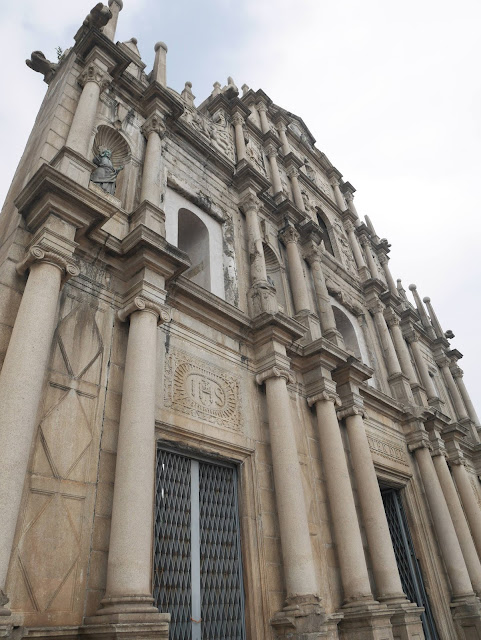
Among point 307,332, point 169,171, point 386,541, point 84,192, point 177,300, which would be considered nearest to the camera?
point 84,192

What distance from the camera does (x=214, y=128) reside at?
41.9ft

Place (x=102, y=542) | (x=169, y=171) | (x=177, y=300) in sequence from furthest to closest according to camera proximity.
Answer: (x=169, y=171) → (x=177, y=300) → (x=102, y=542)

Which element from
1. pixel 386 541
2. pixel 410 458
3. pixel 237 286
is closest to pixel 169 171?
pixel 237 286

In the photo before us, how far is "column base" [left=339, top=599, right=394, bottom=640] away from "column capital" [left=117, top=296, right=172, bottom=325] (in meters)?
5.39

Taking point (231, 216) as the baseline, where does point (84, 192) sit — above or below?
below

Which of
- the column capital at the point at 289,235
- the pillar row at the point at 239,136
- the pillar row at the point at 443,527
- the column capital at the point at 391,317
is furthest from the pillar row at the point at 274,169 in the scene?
the pillar row at the point at 443,527

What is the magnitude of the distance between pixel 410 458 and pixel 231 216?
7684 millimetres

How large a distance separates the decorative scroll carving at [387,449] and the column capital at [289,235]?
4999mm

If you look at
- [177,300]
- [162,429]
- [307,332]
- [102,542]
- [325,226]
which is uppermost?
[325,226]

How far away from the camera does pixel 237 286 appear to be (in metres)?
9.71

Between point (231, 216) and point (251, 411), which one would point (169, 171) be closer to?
point (231, 216)

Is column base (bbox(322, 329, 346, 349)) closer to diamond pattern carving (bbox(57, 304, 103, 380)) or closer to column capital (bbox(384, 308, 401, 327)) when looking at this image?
column capital (bbox(384, 308, 401, 327))

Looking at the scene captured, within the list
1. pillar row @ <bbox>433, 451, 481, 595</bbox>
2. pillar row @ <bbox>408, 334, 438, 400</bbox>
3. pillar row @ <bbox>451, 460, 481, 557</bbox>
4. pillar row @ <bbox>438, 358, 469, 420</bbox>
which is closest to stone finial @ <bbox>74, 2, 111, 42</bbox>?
pillar row @ <bbox>433, 451, 481, 595</bbox>

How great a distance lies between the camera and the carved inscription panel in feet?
22.9
